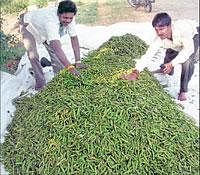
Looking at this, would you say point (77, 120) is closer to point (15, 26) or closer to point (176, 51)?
point (176, 51)

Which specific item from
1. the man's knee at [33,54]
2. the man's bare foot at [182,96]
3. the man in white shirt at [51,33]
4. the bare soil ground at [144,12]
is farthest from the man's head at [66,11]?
the man's bare foot at [182,96]

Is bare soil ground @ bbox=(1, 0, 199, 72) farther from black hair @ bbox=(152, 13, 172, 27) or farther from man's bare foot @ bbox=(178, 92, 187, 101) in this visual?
man's bare foot @ bbox=(178, 92, 187, 101)

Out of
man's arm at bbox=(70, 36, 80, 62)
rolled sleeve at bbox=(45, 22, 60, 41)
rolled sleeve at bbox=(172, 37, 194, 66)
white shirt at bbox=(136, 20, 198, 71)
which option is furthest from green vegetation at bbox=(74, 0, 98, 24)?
rolled sleeve at bbox=(172, 37, 194, 66)

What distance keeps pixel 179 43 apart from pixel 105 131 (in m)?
0.60

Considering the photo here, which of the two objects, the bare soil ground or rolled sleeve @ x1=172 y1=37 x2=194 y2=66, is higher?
the bare soil ground

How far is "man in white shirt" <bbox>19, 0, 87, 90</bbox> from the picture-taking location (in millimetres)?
2258

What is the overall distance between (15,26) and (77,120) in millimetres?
1045

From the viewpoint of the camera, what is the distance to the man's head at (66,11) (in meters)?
2.23

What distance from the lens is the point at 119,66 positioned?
2283 mm

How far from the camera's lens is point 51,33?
7.47 ft

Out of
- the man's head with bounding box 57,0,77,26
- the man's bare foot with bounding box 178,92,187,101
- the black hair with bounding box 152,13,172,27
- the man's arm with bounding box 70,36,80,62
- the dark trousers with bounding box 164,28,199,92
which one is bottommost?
the man's bare foot with bounding box 178,92,187,101

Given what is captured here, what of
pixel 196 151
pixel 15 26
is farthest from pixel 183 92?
pixel 15 26

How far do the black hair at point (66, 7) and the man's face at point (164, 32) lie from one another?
1.52ft

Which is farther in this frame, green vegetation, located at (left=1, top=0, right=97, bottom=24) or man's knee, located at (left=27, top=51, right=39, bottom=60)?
man's knee, located at (left=27, top=51, right=39, bottom=60)
